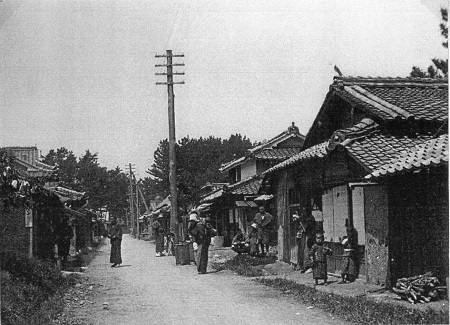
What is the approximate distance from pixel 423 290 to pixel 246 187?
1312 centimetres

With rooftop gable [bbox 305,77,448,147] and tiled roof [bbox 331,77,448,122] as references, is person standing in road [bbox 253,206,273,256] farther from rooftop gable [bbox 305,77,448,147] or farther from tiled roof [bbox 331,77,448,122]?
tiled roof [bbox 331,77,448,122]

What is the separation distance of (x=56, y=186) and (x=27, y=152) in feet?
8.98

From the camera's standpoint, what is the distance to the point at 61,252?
12.4 metres

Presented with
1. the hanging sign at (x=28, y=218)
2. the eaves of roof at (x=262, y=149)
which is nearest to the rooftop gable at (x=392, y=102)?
the eaves of roof at (x=262, y=149)

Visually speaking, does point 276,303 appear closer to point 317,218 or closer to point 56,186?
point 317,218

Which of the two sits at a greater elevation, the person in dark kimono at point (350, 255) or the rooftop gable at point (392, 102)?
the rooftop gable at point (392, 102)

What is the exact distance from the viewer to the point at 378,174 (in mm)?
8289

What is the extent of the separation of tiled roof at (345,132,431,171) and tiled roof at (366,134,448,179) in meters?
0.57

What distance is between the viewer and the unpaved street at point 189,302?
800cm

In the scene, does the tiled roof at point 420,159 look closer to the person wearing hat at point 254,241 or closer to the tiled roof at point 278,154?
the tiled roof at point 278,154

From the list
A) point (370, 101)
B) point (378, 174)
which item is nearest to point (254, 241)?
point (370, 101)

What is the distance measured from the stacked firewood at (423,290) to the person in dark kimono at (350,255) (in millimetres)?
2792

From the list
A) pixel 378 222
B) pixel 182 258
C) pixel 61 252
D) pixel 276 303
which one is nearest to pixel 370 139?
pixel 378 222

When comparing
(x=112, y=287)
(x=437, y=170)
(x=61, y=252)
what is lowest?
(x=112, y=287)
